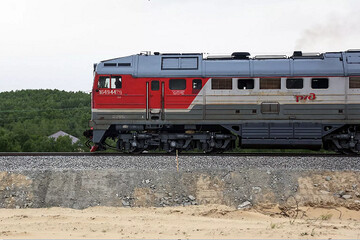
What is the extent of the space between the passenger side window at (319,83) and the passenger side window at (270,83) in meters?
1.66

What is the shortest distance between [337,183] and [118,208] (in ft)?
29.7

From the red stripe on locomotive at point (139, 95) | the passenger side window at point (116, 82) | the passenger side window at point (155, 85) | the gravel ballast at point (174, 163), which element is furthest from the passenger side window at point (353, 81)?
the passenger side window at point (116, 82)

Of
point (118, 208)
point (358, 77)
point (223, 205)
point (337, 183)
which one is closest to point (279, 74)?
point (358, 77)

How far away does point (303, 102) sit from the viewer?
73.0ft

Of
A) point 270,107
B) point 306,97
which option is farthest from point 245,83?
point 306,97

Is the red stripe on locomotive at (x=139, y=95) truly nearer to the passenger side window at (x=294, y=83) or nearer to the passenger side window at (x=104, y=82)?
the passenger side window at (x=104, y=82)

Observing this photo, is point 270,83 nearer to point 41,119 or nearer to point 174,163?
point 174,163

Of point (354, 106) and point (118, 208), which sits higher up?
point (354, 106)

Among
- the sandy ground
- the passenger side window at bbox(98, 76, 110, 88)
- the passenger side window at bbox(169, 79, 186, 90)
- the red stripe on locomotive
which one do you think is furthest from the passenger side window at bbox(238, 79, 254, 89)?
the sandy ground

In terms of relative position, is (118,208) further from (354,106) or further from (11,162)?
(354,106)

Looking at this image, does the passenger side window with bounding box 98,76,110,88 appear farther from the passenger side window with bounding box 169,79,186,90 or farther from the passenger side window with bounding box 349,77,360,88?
the passenger side window with bounding box 349,77,360,88

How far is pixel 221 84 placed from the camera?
22.3 metres

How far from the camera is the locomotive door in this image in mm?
22469

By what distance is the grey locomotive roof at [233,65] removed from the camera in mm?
22266
